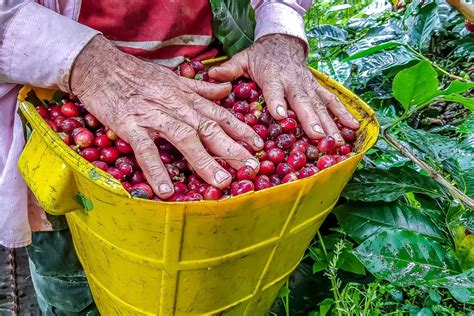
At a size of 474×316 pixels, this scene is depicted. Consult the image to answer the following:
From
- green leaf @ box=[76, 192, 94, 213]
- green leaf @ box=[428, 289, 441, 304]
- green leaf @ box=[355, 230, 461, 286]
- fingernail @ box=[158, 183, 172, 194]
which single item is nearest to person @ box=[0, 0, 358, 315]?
fingernail @ box=[158, 183, 172, 194]

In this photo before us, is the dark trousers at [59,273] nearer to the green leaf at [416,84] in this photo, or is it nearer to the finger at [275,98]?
the finger at [275,98]

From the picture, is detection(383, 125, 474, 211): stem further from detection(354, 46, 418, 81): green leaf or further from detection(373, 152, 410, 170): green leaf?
detection(354, 46, 418, 81): green leaf

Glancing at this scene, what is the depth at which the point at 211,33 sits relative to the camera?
1.56 m

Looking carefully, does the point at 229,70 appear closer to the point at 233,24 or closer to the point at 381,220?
the point at 233,24

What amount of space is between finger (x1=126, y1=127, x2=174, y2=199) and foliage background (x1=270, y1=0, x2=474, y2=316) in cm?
41

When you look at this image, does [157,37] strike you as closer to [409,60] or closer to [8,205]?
[8,205]

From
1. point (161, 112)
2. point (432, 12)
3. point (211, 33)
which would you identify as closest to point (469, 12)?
point (432, 12)

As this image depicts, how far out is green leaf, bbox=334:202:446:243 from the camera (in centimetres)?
131

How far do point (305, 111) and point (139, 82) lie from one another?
369mm

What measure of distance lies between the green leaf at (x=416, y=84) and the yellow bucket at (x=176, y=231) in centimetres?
9

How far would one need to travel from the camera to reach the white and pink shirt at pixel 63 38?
1.20 meters

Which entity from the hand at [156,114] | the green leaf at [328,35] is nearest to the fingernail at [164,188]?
the hand at [156,114]

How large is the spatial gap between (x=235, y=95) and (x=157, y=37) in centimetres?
24

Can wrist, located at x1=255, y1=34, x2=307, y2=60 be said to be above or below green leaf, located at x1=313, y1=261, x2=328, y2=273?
above
